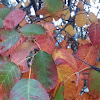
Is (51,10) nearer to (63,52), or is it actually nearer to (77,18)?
(63,52)

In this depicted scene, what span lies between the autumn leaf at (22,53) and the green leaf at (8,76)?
0.20 ft

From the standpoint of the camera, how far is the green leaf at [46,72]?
16.5 inches

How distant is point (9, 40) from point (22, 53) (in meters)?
0.08

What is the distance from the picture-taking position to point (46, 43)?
21.5 inches

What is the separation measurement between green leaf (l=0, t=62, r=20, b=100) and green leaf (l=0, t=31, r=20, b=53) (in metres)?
0.09

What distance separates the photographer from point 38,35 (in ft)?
1.84

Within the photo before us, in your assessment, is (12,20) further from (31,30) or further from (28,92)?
(28,92)

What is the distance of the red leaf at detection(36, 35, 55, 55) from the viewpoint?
54 centimetres

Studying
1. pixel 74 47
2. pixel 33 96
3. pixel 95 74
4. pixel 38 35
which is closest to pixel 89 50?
pixel 95 74

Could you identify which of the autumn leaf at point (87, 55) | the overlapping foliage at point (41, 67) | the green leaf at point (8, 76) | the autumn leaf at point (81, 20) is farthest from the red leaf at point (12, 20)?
the autumn leaf at point (81, 20)

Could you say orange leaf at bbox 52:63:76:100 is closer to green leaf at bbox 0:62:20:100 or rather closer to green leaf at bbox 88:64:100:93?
green leaf at bbox 88:64:100:93

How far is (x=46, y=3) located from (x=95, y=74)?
1.43ft

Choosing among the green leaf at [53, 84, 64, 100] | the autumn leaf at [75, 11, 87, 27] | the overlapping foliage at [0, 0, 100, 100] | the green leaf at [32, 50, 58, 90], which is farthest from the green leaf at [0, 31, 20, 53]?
the autumn leaf at [75, 11, 87, 27]

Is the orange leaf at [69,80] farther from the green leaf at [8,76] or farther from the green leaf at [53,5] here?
the green leaf at [53,5]
